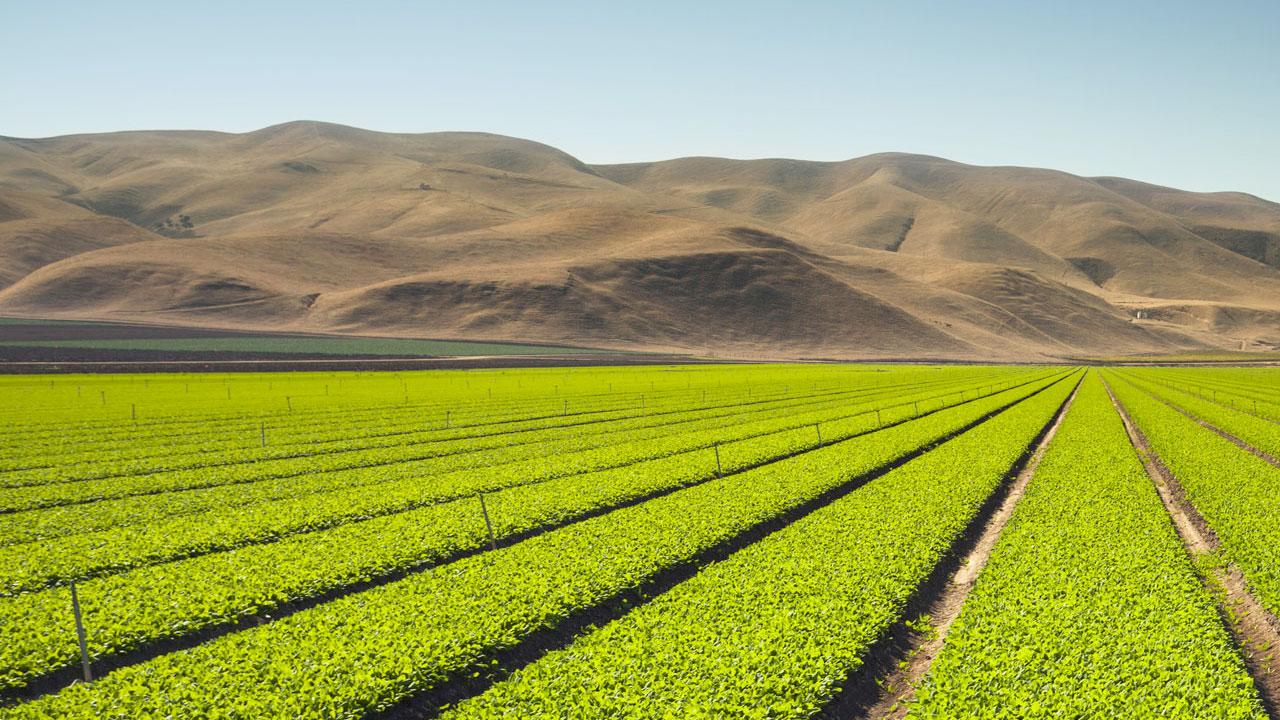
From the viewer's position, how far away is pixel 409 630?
35.1 feet

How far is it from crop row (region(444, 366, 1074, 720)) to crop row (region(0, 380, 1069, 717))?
940 millimetres

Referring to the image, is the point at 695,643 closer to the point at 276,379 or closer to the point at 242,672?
the point at 242,672

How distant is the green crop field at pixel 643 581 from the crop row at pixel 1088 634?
5cm

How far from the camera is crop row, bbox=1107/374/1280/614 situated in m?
13.8

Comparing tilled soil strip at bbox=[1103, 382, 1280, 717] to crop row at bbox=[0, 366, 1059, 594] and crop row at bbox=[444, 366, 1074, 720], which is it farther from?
crop row at bbox=[0, 366, 1059, 594]

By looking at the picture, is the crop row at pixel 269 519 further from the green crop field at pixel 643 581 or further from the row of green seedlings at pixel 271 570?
the row of green seedlings at pixel 271 570

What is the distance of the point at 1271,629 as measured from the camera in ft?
39.4

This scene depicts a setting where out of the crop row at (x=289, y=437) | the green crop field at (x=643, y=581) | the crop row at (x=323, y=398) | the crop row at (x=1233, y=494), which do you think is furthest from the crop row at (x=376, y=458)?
the crop row at (x=1233, y=494)

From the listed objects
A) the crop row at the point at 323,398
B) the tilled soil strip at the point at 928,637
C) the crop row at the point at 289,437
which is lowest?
the crop row at the point at 323,398

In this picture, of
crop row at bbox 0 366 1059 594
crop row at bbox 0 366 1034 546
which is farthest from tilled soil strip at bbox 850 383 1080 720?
crop row at bbox 0 366 1034 546

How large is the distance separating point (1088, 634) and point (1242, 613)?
439 cm

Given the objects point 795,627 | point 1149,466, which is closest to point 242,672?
point 795,627

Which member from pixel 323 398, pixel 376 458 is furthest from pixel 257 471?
pixel 323 398

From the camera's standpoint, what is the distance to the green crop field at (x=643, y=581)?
9203mm
